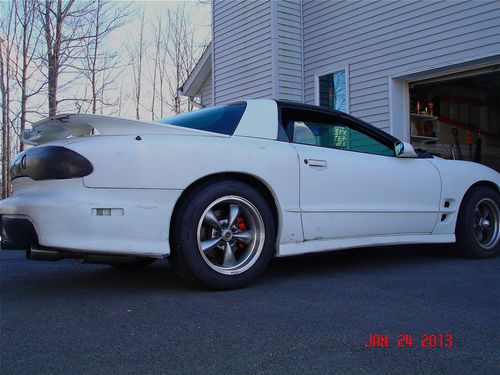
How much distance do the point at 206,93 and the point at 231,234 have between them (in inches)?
454

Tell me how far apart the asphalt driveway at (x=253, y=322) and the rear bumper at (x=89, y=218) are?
1.25 ft

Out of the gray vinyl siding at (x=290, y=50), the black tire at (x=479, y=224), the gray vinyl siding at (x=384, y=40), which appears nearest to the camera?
the black tire at (x=479, y=224)

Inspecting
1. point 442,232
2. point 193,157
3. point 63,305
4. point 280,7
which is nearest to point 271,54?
point 280,7

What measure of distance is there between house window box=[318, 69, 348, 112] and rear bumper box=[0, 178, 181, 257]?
22.2 feet

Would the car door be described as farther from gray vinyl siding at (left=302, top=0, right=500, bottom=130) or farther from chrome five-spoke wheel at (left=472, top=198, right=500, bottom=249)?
gray vinyl siding at (left=302, top=0, right=500, bottom=130)

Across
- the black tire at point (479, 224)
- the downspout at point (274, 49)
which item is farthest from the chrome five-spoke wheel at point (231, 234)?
the downspout at point (274, 49)

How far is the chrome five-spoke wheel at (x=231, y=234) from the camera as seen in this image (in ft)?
10.8

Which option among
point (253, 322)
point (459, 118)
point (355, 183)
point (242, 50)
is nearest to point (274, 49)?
point (242, 50)

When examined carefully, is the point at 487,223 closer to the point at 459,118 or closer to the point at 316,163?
the point at 316,163

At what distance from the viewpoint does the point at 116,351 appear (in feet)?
7.23

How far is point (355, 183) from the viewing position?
400 cm

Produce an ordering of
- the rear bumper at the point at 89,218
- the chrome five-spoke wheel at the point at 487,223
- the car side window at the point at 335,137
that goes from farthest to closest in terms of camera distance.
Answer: the chrome five-spoke wheel at the point at 487,223, the car side window at the point at 335,137, the rear bumper at the point at 89,218

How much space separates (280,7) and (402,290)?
303 inches

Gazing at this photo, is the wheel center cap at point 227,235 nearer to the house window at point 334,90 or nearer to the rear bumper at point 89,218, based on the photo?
the rear bumper at point 89,218
